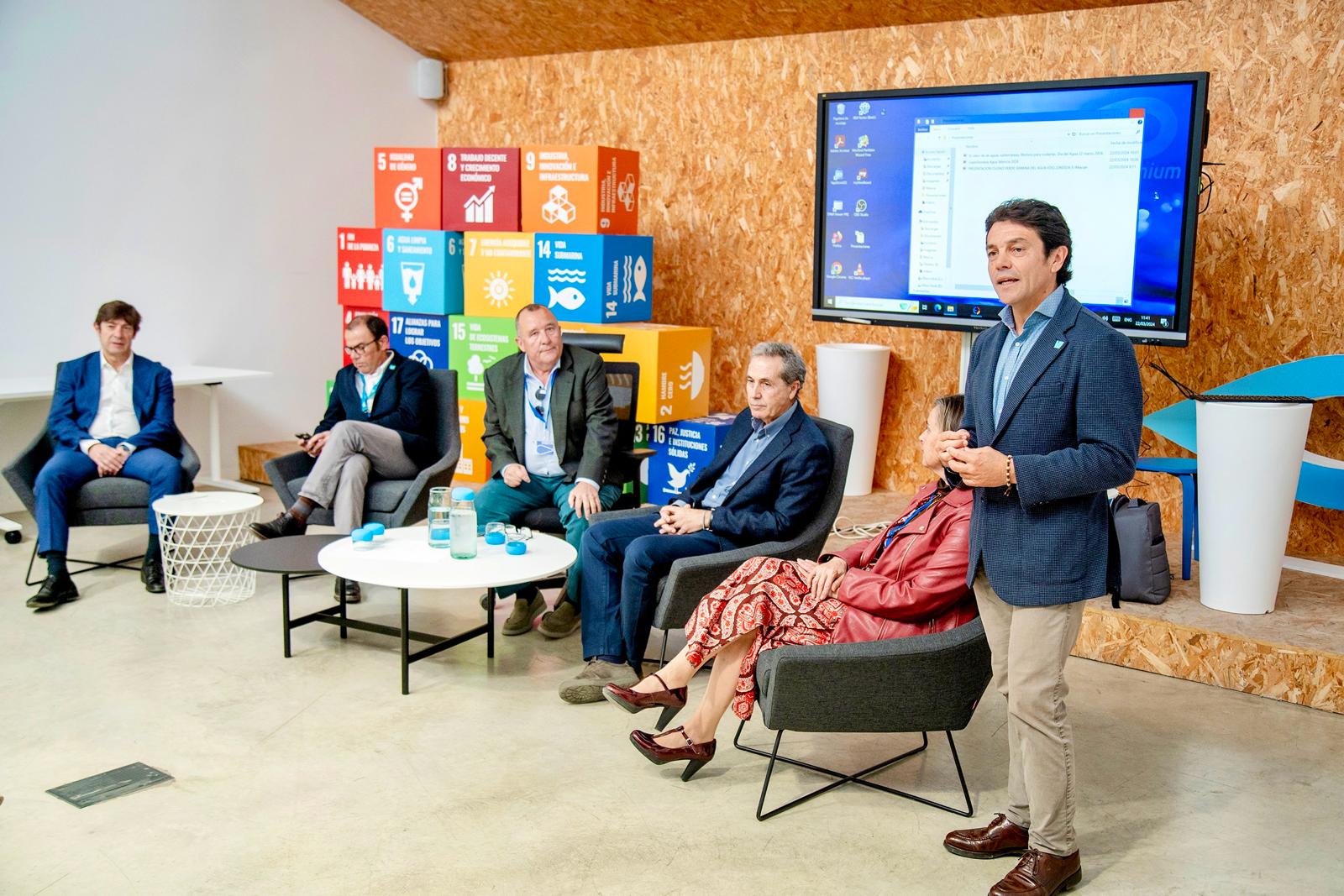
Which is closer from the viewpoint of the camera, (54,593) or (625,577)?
(625,577)

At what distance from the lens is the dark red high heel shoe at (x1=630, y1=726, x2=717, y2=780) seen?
11.2 feet

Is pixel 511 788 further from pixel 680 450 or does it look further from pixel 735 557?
pixel 680 450

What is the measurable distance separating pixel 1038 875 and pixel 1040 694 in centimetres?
44

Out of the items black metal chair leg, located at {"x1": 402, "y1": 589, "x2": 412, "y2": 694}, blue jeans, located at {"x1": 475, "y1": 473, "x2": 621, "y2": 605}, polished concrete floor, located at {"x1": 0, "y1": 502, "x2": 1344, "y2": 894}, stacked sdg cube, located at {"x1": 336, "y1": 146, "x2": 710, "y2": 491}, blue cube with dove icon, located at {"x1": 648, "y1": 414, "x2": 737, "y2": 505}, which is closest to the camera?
polished concrete floor, located at {"x1": 0, "y1": 502, "x2": 1344, "y2": 894}

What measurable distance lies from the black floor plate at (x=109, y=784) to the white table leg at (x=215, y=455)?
3705 mm

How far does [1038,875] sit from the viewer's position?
2.84m

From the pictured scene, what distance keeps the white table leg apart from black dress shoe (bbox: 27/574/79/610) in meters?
1.98

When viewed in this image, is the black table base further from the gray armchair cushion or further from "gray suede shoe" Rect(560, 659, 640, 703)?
the gray armchair cushion

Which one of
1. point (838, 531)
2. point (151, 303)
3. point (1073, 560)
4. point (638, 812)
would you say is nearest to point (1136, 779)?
point (1073, 560)

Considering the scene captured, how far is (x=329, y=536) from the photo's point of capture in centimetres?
476

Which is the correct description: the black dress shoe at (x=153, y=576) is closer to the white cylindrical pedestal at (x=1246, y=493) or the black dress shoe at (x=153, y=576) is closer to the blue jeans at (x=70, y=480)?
the blue jeans at (x=70, y=480)

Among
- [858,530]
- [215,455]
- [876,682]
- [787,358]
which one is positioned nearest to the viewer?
[876,682]

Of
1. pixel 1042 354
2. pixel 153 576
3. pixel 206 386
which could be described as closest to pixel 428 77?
pixel 206 386

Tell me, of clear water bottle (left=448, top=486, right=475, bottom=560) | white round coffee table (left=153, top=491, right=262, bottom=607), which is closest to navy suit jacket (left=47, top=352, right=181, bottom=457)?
white round coffee table (left=153, top=491, right=262, bottom=607)
